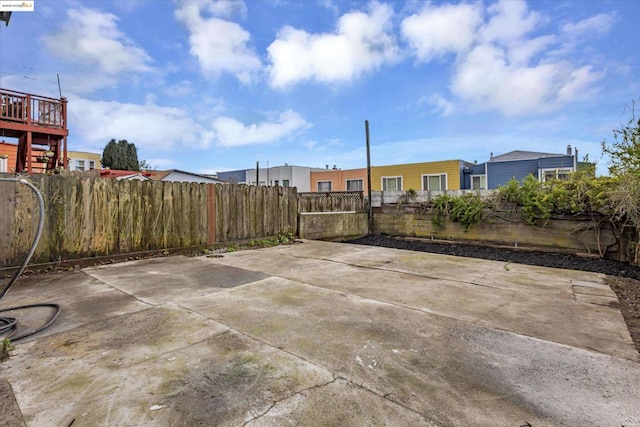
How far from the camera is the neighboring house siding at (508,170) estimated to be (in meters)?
15.4

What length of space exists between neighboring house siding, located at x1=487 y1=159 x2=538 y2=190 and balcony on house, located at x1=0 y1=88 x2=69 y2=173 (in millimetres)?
17801

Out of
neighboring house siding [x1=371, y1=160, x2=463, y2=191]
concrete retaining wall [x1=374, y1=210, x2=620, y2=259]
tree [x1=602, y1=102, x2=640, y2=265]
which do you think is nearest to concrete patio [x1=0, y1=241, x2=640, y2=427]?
tree [x1=602, y1=102, x2=640, y2=265]

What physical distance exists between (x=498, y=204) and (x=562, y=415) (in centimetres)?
715

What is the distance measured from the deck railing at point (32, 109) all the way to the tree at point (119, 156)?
61.0 ft

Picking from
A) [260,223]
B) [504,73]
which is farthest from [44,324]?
[504,73]

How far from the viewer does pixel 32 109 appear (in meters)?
9.93

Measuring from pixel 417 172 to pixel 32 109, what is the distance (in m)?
16.3

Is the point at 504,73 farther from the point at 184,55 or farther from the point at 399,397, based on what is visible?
the point at 399,397

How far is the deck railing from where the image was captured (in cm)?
944

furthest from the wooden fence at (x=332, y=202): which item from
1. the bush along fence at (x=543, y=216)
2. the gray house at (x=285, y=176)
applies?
the gray house at (x=285, y=176)

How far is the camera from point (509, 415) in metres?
1.65

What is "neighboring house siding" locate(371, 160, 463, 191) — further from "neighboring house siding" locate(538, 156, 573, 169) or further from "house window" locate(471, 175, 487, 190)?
"neighboring house siding" locate(538, 156, 573, 169)

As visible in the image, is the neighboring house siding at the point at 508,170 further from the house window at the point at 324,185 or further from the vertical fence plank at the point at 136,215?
the vertical fence plank at the point at 136,215

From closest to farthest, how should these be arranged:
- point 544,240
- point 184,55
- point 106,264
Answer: point 106,264 < point 544,240 < point 184,55
